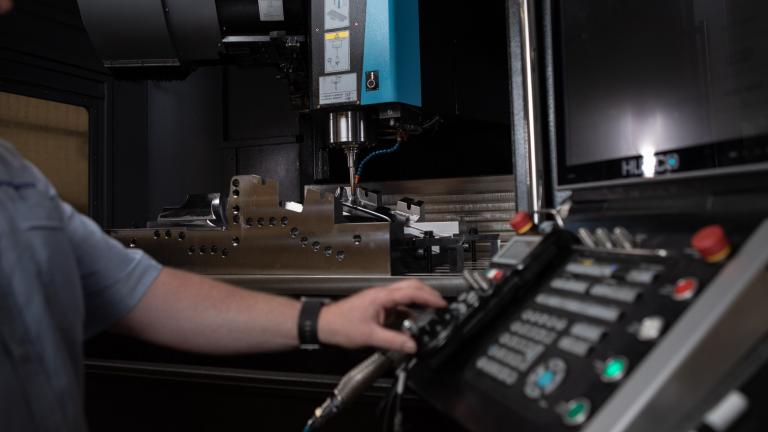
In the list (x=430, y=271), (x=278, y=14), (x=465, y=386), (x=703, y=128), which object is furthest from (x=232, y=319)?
(x=278, y=14)

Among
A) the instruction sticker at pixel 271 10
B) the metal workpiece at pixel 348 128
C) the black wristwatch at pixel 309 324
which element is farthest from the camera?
the instruction sticker at pixel 271 10

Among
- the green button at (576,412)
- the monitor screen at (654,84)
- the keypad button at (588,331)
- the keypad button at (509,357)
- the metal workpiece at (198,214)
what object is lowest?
the green button at (576,412)

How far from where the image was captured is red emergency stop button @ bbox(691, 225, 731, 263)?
50 cm

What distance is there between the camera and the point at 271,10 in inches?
68.1

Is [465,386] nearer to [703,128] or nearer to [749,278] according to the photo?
[749,278]

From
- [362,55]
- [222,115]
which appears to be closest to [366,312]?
[362,55]

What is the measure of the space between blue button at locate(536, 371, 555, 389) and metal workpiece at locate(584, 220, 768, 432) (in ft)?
0.24

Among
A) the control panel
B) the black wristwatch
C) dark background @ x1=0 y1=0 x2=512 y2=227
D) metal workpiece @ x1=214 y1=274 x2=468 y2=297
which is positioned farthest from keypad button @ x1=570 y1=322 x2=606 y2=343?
dark background @ x1=0 y1=0 x2=512 y2=227

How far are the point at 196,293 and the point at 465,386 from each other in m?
0.50

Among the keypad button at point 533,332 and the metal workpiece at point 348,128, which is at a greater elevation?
the metal workpiece at point 348,128

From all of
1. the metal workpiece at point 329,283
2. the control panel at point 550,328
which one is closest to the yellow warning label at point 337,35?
the metal workpiece at point 329,283

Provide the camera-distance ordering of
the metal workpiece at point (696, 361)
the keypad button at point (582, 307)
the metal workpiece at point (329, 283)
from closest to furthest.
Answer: the metal workpiece at point (696, 361), the keypad button at point (582, 307), the metal workpiece at point (329, 283)

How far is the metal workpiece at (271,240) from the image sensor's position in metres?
1.28

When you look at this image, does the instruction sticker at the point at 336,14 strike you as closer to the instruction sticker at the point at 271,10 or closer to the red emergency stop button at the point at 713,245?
the instruction sticker at the point at 271,10
